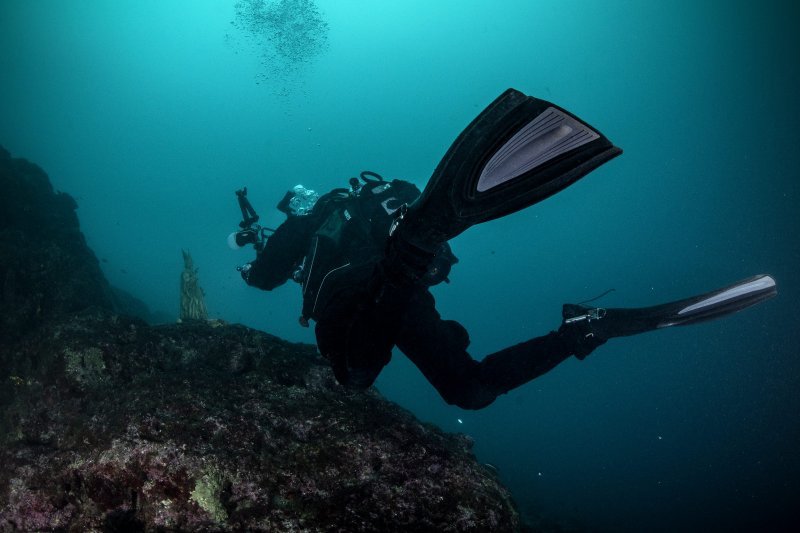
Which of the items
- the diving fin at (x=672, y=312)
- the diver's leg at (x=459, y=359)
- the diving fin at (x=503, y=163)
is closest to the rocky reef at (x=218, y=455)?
the diver's leg at (x=459, y=359)

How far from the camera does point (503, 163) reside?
1.97 m

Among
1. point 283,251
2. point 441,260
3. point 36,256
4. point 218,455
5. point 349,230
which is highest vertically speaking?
point 36,256

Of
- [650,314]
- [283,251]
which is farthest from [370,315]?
[650,314]

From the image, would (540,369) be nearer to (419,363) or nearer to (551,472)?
(419,363)

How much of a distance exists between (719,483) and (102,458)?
56300 millimetres

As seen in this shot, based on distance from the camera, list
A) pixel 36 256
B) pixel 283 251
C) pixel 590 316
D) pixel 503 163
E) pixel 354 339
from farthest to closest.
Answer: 1. pixel 36 256
2. pixel 283 251
3. pixel 590 316
4. pixel 354 339
5. pixel 503 163

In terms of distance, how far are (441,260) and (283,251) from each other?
1949 mm

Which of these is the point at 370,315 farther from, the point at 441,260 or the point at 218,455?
the point at 441,260

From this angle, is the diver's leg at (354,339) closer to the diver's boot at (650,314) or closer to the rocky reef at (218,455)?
the rocky reef at (218,455)

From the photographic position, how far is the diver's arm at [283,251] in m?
4.39

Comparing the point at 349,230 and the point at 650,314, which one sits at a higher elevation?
the point at 349,230

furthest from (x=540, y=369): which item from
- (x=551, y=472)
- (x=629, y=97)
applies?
(x=629, y=97)

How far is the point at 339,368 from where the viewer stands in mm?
2713

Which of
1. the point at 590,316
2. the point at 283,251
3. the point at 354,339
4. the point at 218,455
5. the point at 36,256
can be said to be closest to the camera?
the point at 218,455
